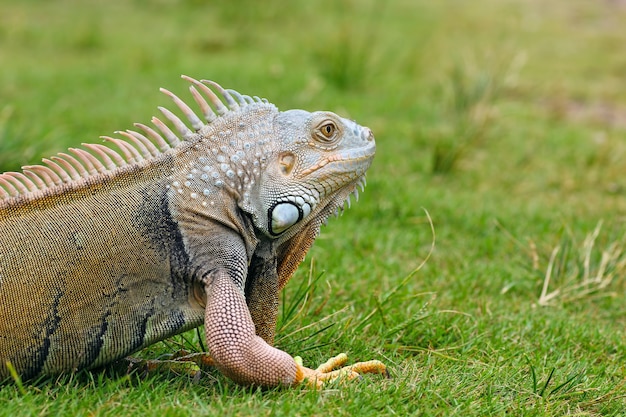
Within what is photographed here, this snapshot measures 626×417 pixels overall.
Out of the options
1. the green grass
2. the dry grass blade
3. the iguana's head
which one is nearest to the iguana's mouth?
the iguana's head

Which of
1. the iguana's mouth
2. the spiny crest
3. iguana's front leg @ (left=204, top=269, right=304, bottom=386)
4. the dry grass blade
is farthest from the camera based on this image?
the dry grass blade

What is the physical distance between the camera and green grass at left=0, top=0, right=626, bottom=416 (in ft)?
12.5

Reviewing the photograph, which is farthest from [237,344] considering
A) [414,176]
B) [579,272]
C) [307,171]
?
[414,176]

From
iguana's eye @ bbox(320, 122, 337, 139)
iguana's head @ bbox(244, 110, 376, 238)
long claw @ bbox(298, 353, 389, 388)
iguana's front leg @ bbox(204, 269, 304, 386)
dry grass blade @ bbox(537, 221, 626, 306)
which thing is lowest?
dry grass blade @ bbox(537, 221, 626, 306)

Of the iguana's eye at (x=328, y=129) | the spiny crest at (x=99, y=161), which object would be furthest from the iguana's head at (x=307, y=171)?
the spiny crest at (x=99, y=161)

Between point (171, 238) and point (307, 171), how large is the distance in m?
0.67

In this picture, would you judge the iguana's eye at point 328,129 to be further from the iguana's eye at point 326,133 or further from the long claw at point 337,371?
the long claw at point 337,371

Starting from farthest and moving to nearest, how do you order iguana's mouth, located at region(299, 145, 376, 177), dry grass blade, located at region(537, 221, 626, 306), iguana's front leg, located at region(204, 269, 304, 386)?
1. dry grass blade, located at region(537, 221, 626, 306)
2. iguana's mouth, located at region(299, 145, 376, 177)
3. iguana's front leg, located at region(204, 269, 304, 386)

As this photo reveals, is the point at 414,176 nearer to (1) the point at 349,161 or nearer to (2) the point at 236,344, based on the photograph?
(1) the point at 349,161

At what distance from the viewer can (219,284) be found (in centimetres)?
352

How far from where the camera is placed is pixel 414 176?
7820 mm

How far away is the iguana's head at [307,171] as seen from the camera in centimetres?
371

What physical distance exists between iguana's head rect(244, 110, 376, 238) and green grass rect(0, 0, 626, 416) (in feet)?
2.32

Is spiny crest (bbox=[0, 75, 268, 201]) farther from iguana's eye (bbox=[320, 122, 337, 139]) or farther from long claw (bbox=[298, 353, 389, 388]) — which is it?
long claw (bbox=[298, 353, 389, 388])
